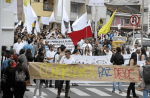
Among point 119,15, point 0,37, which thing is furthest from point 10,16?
point 119,15

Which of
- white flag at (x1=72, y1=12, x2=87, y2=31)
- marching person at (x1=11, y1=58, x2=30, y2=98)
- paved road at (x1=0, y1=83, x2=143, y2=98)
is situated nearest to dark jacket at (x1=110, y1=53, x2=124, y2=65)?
paved road at (x1=0, y1=83, x2=143, y2=98)

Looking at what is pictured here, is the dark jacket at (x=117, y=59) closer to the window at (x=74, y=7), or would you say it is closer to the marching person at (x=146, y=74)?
the marching person at (x=146, y=74)

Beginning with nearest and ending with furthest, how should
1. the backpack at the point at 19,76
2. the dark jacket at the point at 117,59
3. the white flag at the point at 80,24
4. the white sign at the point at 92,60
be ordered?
the backpack at the point at 19,76, the dark jacket at the point at 117,59, the white sign at the point at 92,60, the white flag at the point at 80,24

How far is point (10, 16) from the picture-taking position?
8.86 m

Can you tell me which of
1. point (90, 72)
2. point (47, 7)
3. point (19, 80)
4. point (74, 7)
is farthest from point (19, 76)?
point (74, 7)

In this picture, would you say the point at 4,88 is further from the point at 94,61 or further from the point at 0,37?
the point at 94,61

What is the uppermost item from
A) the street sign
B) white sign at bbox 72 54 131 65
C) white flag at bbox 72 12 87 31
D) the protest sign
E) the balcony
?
the balcony

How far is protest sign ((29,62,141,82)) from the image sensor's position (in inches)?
470

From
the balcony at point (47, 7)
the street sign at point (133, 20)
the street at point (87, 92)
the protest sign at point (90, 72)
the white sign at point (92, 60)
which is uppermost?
the balcony at point (47, 7)

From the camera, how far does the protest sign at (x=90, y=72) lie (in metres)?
11.9

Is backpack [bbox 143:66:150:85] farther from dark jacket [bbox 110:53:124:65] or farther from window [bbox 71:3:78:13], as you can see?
window [bbox 71:3:78:13]

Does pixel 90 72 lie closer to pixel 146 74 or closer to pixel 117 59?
pixel 117 59

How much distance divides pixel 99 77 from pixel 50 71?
5.62 ft

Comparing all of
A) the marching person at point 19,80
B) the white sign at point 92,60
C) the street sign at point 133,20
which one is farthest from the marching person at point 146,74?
the street sign at point 133,20
